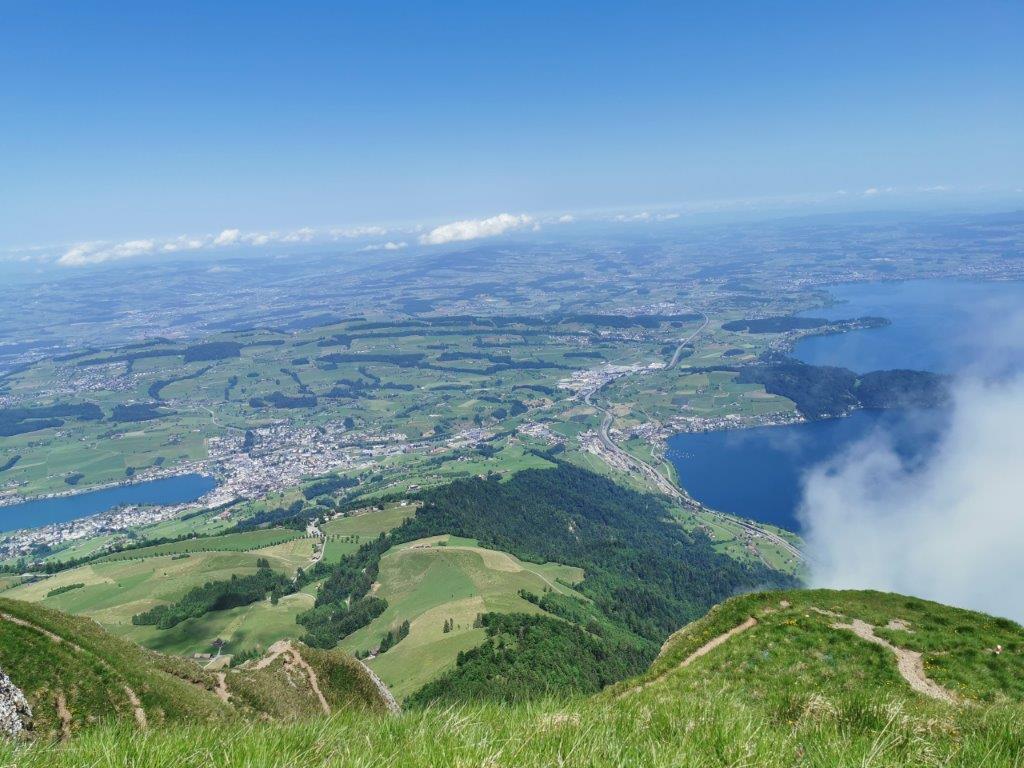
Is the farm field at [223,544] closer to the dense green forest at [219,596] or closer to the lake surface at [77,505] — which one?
the dense green forest at [219,596]

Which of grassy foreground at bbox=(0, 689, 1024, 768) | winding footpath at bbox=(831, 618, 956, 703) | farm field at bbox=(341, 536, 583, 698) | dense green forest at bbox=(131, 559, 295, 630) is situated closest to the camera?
grassy foreground at bbox=(0, 689, 1024, 768)

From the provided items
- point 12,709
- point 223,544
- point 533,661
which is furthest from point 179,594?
point 12,709

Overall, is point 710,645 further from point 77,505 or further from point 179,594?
point 77,505

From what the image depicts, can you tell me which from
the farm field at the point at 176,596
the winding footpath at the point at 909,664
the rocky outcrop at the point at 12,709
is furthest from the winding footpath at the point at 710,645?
the farm field at the point at 176,596

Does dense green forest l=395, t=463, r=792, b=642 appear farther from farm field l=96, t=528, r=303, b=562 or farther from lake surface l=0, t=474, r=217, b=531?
lake surface l=0, t=474, r=217, b=531

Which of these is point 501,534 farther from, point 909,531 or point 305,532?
point 909,531

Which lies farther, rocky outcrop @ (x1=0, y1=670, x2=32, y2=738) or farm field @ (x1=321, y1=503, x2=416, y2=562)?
farm field @ (x1=321, y1=503, x2=416, y2=562)

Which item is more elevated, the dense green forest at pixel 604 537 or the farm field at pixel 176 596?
the farm field at pixel 176 596

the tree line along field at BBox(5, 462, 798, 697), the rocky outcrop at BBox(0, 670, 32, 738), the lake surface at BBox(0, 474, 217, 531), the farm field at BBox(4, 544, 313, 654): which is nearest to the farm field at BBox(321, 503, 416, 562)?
the tree line along field at BBox(5, 462, 798, 697)
